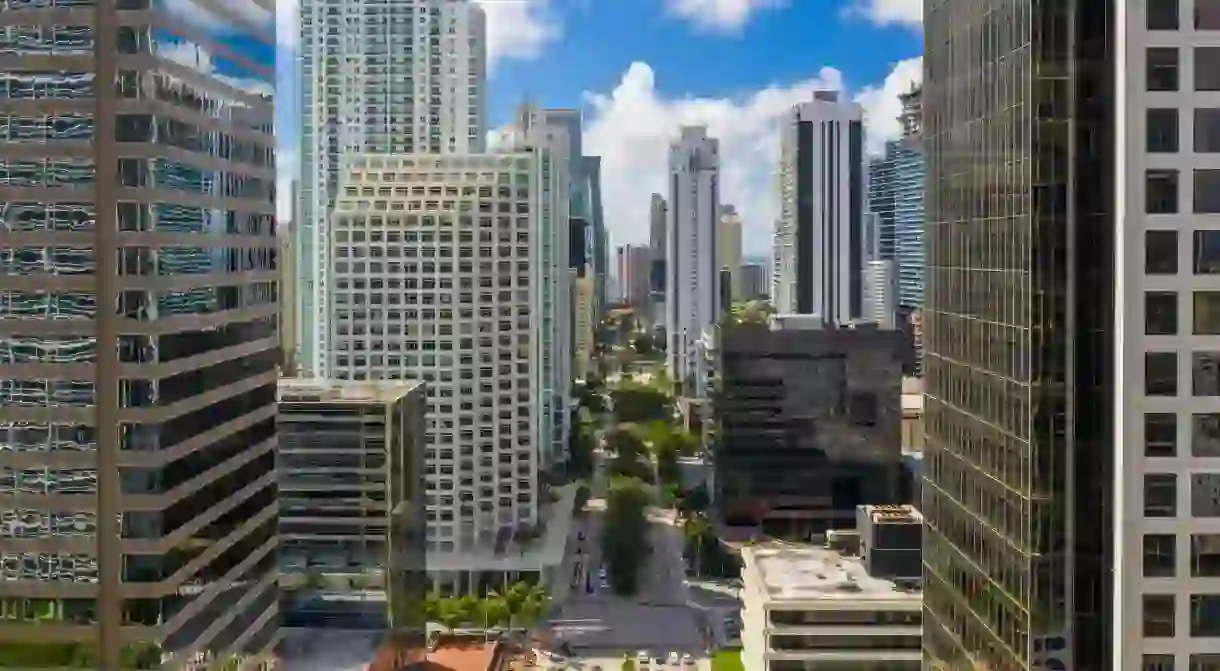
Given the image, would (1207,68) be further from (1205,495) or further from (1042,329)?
(1205,495)

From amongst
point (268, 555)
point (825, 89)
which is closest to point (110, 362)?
point (268, 555)

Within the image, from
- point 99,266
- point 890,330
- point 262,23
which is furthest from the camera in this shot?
point 890,330

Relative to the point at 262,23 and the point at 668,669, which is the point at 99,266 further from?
the point at 668,669

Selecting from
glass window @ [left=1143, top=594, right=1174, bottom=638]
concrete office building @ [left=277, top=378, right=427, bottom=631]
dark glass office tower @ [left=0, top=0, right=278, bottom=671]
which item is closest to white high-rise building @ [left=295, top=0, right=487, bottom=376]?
concrete office building @ [left=277, top=378, right=427, bottom=631]

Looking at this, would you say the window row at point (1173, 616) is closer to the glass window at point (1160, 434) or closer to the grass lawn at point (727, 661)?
the glass window at point (1160, 434)

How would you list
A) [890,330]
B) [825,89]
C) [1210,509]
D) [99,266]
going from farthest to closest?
[825,89] < [890,330] < [99,266] < [1210,509]

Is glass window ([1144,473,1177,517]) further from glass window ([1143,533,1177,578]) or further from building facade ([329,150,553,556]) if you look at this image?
building facade ([329,150,553,556])

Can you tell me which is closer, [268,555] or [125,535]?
[125,535]

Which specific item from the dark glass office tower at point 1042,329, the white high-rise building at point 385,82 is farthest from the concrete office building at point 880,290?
the dark glass office tower at point 1042,329
